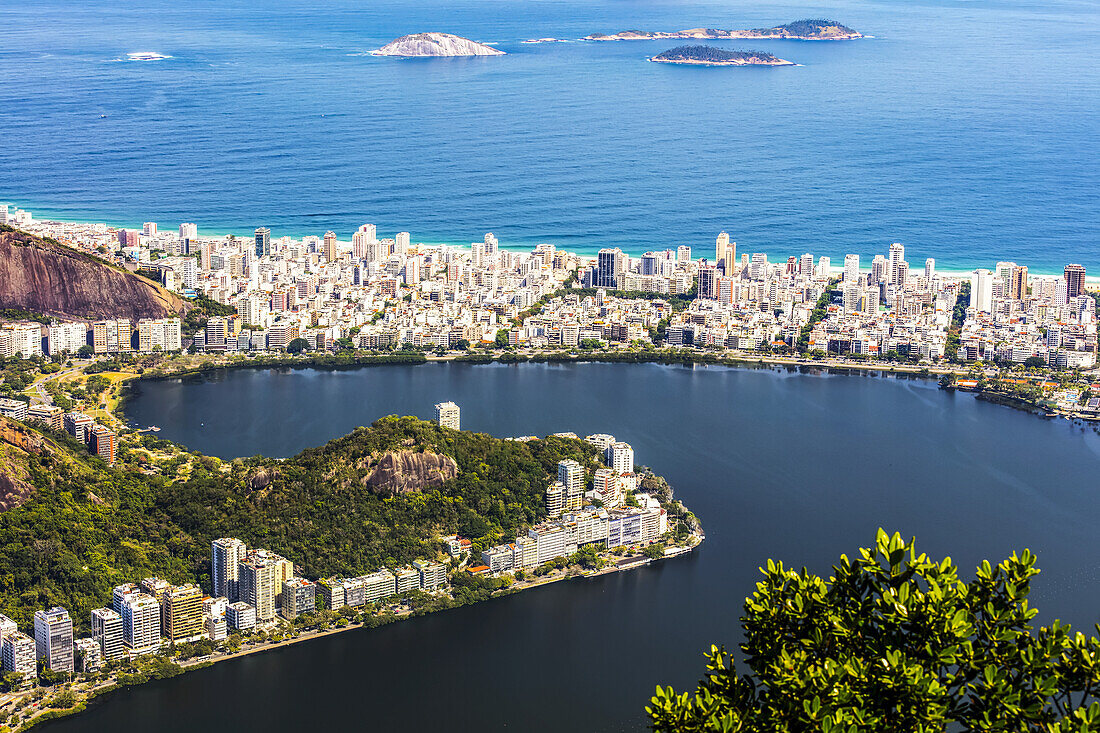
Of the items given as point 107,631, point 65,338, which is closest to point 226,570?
point 107,631

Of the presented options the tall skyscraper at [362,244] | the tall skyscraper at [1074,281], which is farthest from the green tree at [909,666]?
the tall skyscraper at [362,244]

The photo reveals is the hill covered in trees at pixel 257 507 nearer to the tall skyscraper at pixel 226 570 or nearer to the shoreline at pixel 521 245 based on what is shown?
the tall skyscraper at pixel 226 570

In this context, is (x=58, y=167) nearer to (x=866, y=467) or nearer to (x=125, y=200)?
(x=125, y=200)

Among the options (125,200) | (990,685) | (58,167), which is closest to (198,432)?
(990,685)

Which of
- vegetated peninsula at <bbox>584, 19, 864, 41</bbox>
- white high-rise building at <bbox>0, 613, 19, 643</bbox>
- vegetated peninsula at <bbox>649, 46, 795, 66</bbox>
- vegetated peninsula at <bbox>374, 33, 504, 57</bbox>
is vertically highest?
vegetated peninsula at <bbox>584, 19, 864, 41</bbox>

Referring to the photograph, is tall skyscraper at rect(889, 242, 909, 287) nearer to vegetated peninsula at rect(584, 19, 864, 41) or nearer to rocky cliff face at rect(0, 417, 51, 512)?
rocky cliff face at rect(0, 417, 51, 512)

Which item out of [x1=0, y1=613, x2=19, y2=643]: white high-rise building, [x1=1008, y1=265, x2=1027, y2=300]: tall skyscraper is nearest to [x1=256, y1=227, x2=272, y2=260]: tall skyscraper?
[x1=1008, y1=265, x2=1027, y2=300]: tall skyscraper
